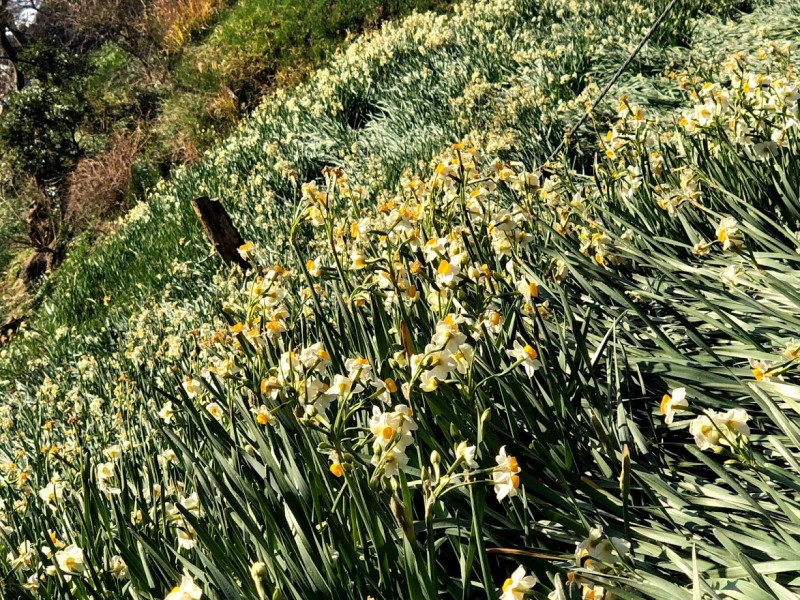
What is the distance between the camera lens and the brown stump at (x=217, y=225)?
15.8 ft

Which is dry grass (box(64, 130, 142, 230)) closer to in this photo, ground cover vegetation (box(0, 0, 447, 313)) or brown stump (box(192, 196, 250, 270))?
ground cover vegetation (box(0, 0, 447, 313))

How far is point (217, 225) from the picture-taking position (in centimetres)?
490

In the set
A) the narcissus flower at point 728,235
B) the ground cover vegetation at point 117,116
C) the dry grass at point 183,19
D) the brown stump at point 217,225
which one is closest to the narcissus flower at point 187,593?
the narcissus flower at point 728,235

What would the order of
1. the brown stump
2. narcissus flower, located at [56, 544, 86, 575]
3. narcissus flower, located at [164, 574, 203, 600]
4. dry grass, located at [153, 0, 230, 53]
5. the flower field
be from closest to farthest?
narcissus flower, located at [164, 574, 203, 600] < the flower field < narcissus flower, located at [56, 544, 86, 575] < the brown stump < dry grass, located at [153, 0, 230, 53]

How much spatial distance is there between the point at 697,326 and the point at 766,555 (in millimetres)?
786

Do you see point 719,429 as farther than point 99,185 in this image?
No

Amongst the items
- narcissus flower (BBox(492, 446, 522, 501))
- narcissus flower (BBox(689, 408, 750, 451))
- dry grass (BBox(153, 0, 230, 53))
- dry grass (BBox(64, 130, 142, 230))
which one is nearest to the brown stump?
narcissus flower (BBox(492, 446, 522, 501))

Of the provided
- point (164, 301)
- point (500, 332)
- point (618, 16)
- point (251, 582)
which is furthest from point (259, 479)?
point (618, 16)

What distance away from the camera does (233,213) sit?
6141 mm

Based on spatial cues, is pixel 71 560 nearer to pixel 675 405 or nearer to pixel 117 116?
pixel 675 405

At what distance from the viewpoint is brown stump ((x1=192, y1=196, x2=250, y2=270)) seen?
15.8 ft

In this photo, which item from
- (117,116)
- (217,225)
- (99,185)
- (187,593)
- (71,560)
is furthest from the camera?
(117,116)

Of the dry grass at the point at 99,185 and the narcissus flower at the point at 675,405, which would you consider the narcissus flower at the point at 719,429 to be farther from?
the dry grass at the point at 99,185

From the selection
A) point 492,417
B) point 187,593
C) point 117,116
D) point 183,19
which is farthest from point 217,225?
point 183,19
